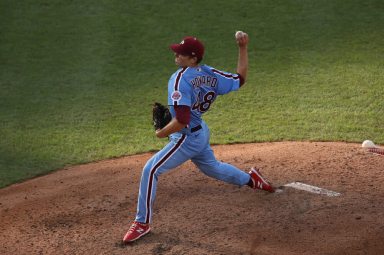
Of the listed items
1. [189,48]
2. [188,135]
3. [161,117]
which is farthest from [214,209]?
[189,48]

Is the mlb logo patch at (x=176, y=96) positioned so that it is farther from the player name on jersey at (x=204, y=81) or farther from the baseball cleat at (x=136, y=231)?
the baseball cleat at (x=136, y=231)

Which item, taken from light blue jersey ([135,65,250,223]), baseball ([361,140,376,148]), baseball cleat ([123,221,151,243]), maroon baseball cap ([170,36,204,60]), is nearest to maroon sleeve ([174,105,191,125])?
light blue jersey ([135,65,250,223])

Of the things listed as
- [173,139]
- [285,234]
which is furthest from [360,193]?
[173,139]

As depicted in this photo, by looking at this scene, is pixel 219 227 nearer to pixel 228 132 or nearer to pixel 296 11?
pixel 228 132

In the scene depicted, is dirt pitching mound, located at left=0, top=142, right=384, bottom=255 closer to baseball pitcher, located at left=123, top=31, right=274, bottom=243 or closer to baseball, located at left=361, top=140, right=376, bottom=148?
baseball, located at left=361, top=140, right=376, bottom=148

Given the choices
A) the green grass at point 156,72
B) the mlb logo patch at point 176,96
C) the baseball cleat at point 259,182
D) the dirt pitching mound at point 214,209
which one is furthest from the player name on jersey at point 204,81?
the green grass at point 156,72

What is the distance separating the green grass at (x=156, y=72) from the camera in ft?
28.7

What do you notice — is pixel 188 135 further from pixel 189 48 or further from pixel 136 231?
pixel 136 231

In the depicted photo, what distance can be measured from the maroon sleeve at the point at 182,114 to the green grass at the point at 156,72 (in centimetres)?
280

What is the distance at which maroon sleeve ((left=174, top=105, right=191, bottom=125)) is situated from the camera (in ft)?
18.7

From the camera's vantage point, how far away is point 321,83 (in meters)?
10.0

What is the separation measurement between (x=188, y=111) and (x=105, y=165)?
254 cm

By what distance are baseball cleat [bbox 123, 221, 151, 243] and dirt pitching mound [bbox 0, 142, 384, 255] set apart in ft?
0.19

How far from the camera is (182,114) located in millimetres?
5703
